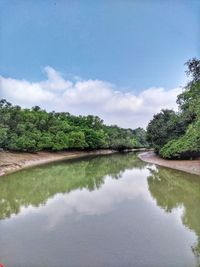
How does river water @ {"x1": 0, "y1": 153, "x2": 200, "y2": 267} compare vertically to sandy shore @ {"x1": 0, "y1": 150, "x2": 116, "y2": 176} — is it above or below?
below

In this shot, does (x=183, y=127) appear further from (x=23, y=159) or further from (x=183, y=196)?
(x=183, y=196)

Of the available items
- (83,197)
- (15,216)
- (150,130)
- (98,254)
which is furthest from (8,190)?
(150,130)

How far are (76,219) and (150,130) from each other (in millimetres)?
26837

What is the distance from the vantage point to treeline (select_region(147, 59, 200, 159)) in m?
10.4

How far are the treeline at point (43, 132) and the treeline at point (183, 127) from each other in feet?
32.8

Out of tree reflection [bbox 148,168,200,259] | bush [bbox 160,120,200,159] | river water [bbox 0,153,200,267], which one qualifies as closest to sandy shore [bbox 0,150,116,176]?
river water [bbox 0,153,200,267]

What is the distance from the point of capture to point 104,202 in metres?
11.3

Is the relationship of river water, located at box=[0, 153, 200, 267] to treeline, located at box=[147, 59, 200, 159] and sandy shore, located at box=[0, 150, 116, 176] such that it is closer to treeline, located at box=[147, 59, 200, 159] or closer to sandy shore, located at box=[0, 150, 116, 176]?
treeline, located at box=[147, 59, 200, 159]

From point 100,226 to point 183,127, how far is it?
21431 millimetres

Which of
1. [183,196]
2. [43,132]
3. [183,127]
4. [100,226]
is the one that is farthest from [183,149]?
[43,132]

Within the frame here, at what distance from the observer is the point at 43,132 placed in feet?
118

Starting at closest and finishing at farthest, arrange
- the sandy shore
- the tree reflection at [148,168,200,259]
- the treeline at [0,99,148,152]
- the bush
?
the tree reflection at [148,168,200,259], the sandy shore, the bush, the treeline at [0,99,148,152]

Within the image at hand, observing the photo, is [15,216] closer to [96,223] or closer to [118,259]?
[96,223]

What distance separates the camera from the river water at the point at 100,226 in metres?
5.79
